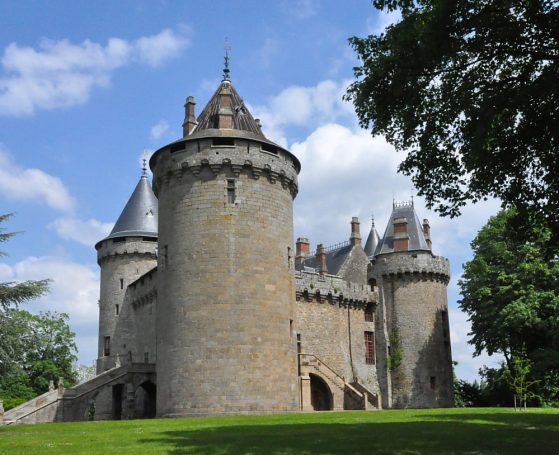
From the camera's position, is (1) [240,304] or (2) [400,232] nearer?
(1) [240,304]

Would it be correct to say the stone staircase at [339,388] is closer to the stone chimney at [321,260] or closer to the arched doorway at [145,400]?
the stone chimney at [321,260]

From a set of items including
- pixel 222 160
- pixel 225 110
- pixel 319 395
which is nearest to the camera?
pixel 222 160

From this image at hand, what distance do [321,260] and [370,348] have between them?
6694 millimetres

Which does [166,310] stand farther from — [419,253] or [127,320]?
[419,253]

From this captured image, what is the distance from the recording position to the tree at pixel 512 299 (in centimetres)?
3734

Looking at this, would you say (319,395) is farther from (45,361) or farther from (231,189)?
(45,361)

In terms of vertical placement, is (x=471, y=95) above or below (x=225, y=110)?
below

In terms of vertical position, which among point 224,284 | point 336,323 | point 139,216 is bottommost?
point 336,323

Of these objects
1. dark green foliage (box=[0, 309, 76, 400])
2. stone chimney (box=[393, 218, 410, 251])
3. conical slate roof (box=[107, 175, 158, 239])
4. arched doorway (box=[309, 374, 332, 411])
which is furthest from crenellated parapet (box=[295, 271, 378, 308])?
dark green foliage (box=[0, 309, 76, 400])

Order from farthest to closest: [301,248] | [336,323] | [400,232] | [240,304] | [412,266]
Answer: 1. [301,248]
2. [400,232]
3. [412,266]
4. [336,323]
5. [240,304]

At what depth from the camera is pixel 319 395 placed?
4128 centimetres

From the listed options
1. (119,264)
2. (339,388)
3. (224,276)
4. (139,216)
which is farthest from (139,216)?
(224,276)

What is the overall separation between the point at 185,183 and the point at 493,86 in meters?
17.2

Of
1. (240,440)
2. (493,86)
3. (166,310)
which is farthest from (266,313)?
(493,86)
